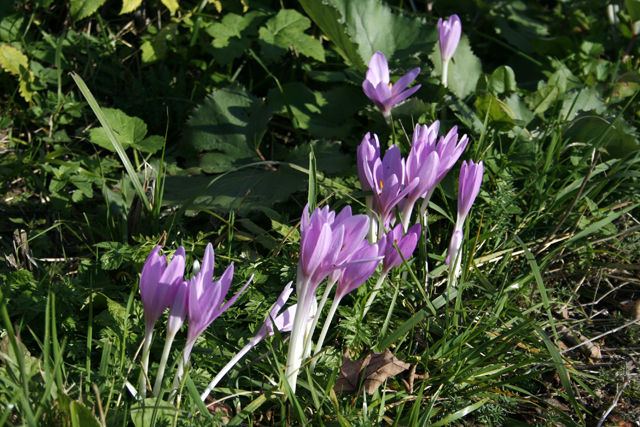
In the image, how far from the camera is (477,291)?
6.57 feet

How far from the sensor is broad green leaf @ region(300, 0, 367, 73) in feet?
8.11

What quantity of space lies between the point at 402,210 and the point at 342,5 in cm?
146

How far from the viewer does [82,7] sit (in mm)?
2621

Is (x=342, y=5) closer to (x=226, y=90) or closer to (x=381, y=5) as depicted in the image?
(x=381, y=5)

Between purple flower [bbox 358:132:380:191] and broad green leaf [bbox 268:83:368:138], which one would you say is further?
broad green leaf [bbox 268:83:368:138]

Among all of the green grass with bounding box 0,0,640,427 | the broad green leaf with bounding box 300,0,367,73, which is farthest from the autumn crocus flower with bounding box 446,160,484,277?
the broad green leaf with bounding box 300,0,367,73

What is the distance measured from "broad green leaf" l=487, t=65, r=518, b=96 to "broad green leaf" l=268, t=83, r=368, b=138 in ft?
2.15

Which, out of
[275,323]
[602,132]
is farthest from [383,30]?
[275,323]

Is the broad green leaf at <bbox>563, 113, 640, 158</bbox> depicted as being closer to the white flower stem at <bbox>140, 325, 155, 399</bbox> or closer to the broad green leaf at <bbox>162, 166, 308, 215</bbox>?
the broad green leaf at <bbox>162, 166, 308, 215</bbox>

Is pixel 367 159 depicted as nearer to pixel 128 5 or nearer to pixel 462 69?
pixel 462 69

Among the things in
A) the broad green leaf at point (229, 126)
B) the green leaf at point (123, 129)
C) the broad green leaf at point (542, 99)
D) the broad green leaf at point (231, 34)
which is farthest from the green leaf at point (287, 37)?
the broad green leaf at point (542, 99)

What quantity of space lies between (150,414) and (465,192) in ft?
3.63

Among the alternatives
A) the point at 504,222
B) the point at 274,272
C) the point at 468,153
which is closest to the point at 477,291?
the point at 504,222

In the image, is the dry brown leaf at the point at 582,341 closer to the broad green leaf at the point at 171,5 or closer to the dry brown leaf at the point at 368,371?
the dry brown leaf at the point at 368,371
